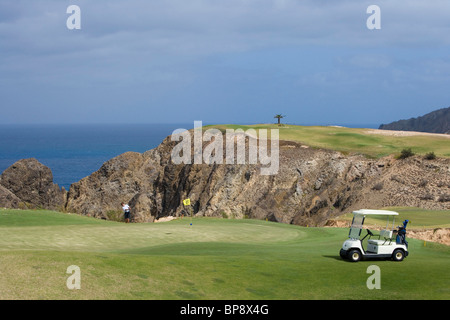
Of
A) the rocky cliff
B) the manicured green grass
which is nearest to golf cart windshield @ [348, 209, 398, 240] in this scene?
the rocky cliff

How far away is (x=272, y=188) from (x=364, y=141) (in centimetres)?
1778

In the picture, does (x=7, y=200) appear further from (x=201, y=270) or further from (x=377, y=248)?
(x=377, y=248)

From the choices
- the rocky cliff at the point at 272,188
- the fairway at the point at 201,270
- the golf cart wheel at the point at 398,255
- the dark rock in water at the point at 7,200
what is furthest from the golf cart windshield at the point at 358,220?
the dark rock in water at the point at 7,200

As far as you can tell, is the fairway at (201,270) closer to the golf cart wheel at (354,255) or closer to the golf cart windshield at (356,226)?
the golf cart wheel at (354,255)

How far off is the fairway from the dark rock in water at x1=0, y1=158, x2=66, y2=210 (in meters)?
44.4

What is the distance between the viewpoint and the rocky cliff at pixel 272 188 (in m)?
55.2

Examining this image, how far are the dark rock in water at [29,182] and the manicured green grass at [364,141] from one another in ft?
82.3

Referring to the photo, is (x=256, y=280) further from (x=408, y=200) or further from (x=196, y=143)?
(x=196, y=143)

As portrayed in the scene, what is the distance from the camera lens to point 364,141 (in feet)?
241

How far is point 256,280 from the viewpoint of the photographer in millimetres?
17484

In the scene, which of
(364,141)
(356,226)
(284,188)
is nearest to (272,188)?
(284,188)

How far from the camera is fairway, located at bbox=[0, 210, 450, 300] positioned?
15.5m
